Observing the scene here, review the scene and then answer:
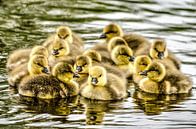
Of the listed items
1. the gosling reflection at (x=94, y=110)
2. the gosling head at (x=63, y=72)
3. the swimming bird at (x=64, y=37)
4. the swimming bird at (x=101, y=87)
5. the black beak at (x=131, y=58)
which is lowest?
the gosling reflection at (x=94, y=110)

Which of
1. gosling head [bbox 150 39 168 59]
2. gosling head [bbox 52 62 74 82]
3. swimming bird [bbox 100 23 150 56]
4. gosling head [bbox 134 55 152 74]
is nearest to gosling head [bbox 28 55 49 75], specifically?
gosling head [bbox 52 62 74 82]

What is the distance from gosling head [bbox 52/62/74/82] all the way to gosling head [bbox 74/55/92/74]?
23 cm

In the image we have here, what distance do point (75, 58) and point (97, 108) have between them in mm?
1191

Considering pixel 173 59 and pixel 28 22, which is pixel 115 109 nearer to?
pixel 173 59

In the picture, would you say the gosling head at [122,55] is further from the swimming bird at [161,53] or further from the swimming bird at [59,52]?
the swimming bird at [59,52]

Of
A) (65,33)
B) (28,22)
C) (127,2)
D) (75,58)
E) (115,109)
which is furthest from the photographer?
(127,2)

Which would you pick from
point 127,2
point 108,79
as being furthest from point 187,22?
point 108,79

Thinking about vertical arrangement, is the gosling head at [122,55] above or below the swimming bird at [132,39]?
below

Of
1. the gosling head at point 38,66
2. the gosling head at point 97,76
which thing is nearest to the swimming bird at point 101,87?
the gosling head at point 97,76

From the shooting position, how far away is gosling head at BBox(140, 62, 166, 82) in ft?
29.4

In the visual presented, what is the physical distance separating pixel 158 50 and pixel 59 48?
3.84 ft

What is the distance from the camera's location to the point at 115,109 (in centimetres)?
840

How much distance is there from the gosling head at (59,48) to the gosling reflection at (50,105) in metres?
1.00

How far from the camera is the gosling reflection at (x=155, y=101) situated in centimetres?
843
